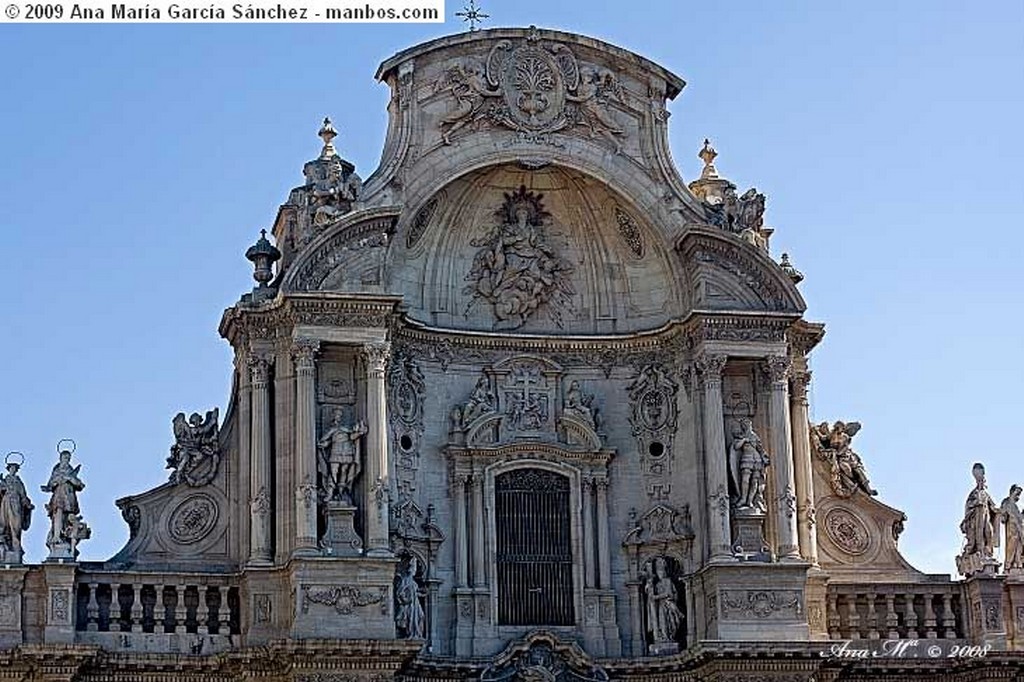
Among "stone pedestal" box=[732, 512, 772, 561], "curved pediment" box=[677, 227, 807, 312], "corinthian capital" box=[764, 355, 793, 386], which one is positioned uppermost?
"curved pediment" box=[677, 227, 807, 312]

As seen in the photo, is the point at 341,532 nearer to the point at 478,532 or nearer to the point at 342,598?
the point at 342,598

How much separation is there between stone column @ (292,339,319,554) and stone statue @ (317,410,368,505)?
8.8 inches

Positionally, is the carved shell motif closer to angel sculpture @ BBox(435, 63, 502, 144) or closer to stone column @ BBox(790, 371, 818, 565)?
angel sculpture @ BBox(435, 63, 502, 144)

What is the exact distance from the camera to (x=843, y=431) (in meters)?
28.4

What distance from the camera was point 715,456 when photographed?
27219 mm

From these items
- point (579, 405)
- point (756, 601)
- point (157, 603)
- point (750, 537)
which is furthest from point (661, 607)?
point (157, 603)

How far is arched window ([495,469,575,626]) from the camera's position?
90.2 ft

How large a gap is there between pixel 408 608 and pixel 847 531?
560 centimetres

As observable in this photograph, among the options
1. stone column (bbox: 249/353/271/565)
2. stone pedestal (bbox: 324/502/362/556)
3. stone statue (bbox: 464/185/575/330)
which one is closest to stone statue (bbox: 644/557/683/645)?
stone statue (bbox: 464/185/575/330)

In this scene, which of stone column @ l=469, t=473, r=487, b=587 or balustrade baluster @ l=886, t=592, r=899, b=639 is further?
balustrade baluster @ l=886, t=592, r=899, b=639

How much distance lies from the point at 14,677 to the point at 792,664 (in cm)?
867

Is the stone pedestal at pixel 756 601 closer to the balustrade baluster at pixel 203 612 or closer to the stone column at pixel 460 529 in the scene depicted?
the stone column at pixel 460 529

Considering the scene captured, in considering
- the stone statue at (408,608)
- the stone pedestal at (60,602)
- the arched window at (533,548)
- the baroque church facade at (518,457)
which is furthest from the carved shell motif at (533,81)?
the stone pedestal at (60,602)

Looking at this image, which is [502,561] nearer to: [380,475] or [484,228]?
[380,475]
